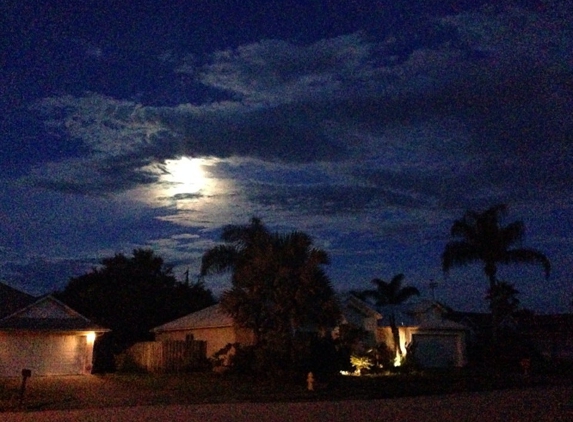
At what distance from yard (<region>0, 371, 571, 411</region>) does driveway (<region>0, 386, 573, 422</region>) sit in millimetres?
1905

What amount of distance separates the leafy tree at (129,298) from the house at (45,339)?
5120 mm

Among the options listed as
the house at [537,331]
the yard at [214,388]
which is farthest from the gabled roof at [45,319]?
the house at [537,331]

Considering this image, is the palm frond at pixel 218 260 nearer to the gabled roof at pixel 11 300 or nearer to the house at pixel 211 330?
the house at pixel 211 330

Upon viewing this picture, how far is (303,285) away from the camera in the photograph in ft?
102

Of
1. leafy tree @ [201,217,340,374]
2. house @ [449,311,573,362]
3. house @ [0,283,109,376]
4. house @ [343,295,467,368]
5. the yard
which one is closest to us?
the yard

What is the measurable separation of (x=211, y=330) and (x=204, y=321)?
2.48ft

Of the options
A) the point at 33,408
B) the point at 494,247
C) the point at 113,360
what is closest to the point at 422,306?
the point at 494,247

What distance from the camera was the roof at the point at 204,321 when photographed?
3819 centimetres

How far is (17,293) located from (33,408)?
25.3 m

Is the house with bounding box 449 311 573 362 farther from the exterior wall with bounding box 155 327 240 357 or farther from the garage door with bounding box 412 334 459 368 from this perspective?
the exterior wall with bounding box 155 327 240 357

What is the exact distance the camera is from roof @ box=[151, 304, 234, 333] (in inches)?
1503

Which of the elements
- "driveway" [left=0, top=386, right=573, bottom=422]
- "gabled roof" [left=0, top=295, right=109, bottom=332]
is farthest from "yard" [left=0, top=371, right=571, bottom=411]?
"gabled roof" [left=0, top=295, right=109, bottom=332]

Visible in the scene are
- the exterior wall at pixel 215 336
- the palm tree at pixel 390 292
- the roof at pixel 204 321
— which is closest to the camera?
the exterior wall at pixel 215 336

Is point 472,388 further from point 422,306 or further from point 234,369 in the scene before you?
point 422,306
